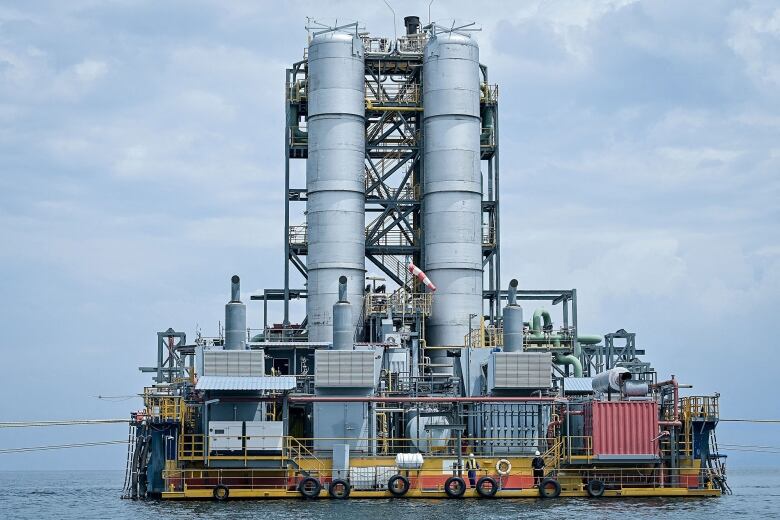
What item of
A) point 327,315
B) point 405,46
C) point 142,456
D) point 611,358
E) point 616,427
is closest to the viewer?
point 616,427

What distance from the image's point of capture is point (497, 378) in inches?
2557

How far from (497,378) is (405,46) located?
29.3 m

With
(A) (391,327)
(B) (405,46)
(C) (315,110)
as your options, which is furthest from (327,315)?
(B) (405,46)

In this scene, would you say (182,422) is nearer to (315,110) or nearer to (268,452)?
(268,452)

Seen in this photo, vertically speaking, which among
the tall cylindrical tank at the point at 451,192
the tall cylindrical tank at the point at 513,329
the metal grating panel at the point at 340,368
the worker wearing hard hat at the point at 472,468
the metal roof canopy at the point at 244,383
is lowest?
the worker wearing hard hat at the point at 472,468

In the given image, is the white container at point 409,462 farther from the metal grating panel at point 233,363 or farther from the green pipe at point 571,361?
the green pipe at point 571,361

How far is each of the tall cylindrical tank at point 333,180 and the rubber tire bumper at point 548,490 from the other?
66.5 ft

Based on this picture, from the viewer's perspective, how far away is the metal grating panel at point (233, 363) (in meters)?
64.4

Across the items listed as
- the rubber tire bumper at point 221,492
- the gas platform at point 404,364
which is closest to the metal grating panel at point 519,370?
the gas platform at point 404,364

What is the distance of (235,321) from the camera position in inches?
2640

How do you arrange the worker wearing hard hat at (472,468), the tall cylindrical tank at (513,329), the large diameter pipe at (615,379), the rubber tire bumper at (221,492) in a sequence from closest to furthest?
the rubber tire bumper at (221,492) → the worker wearing hard hat at (472,468) → the large diameter pipe at (615,379) → the tall cylindrical tank at (513,329)

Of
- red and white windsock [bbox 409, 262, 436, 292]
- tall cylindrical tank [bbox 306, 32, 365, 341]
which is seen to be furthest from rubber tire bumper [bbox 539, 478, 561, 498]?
tall cylindrical tank [bbox 306, 32, 365, 341]

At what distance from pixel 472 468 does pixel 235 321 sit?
47.3 feet

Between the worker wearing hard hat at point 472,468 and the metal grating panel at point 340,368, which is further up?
the metal grating panel at point 340,368
